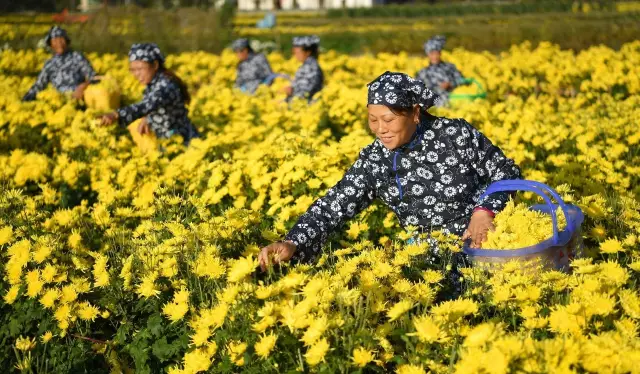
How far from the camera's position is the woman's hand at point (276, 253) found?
8.69 ft

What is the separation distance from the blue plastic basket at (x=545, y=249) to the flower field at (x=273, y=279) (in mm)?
99

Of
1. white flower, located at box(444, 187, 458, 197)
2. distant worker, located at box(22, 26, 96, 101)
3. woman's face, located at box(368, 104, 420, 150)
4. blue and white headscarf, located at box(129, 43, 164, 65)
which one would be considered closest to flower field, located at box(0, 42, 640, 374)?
white flower, located at box(444, 187, 458, 197)

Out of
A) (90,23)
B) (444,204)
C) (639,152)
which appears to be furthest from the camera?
(90,23)

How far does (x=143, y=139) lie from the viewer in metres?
6.23

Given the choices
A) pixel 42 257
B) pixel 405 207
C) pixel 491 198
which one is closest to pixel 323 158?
pixel 405 207

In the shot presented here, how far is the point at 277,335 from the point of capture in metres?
2.22

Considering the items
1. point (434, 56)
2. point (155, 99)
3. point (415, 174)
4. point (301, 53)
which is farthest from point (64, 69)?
point (415, 174)

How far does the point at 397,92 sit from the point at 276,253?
856 mm

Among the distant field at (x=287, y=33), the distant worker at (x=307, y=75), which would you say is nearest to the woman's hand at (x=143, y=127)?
the distant worker at (x=307, y=75)

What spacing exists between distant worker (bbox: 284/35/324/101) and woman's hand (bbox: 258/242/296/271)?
226 inches

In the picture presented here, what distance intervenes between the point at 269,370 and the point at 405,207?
4.21ft

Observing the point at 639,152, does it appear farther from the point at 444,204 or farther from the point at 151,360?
the point at 151,360

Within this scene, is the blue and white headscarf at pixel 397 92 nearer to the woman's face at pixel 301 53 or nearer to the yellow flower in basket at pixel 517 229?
the yellow flower in basket at pixel 517 229

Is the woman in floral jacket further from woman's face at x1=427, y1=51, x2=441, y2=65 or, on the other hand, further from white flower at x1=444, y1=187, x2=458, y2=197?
woman's face at x1=427, y1=51, x2=441, y2=65
